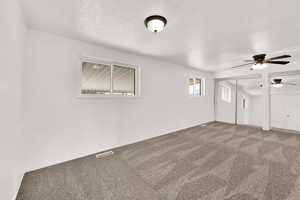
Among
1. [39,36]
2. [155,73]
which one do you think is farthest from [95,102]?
[155,73]

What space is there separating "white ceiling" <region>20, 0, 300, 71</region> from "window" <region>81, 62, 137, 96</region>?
571 mm

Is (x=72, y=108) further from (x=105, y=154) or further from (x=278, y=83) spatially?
(x=278, y=83)

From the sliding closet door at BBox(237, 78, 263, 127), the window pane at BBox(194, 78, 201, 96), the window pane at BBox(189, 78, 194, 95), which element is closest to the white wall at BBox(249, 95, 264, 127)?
the sliding closet door at BBox(237, 78, 263, 127)

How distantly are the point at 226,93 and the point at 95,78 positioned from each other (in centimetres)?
627

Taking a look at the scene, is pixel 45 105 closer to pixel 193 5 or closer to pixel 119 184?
pixel 119 184

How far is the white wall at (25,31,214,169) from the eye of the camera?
200 centimetres

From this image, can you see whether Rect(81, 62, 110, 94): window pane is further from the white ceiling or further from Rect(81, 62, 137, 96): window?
the white ceiling

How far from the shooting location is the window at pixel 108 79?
2676 mm

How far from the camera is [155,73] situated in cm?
367

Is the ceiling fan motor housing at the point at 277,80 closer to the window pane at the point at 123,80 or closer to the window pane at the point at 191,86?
the window pane at the point at 191,86

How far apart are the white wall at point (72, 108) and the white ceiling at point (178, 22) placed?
311mm

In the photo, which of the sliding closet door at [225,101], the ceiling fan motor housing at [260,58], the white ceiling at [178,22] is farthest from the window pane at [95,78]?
the sliding closet door at [225,101]

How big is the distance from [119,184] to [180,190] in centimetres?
86

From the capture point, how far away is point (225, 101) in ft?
20.1
